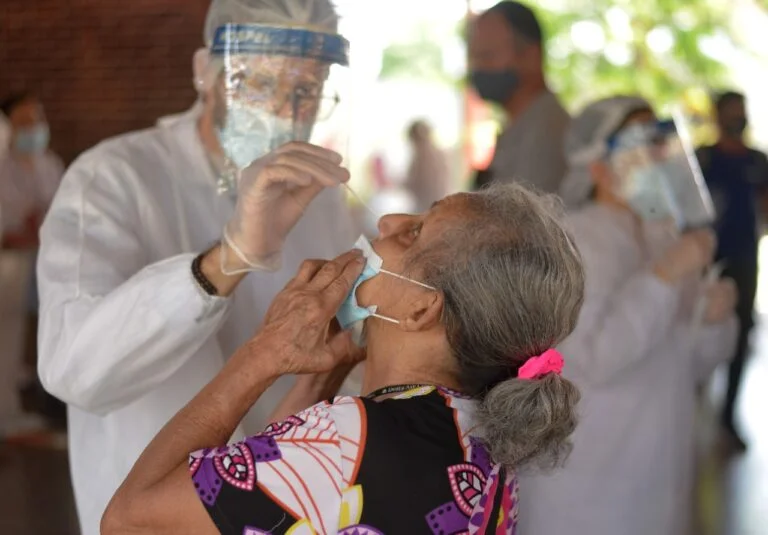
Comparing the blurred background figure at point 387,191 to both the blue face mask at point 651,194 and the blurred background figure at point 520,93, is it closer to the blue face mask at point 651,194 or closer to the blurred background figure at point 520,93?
the blurred background figure at point 520,93

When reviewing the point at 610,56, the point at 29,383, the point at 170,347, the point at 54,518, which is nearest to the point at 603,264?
the point at 170,347

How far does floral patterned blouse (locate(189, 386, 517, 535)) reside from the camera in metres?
1.47

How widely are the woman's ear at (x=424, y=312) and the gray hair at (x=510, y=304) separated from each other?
1 centimetres

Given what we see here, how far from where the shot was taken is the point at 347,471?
151cm

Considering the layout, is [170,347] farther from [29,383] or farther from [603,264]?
[29,383]

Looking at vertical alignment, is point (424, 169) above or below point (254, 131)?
below

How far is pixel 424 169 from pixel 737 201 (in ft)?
15.2

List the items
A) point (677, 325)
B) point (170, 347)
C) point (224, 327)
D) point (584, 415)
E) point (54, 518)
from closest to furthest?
point (170, 347) → point (224, 327) → point (584, 415) → point (677, 325) → point (54, 518)

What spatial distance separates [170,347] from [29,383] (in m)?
5.72

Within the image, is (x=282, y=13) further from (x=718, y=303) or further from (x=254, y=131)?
(x=718, y=303)

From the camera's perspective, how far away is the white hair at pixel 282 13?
1.99m

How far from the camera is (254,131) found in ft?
6.61

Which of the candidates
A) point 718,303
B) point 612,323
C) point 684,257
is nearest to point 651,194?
point 684,257

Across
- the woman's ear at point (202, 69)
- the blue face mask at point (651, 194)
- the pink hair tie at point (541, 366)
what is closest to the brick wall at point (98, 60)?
the blue face mask at point (651, 194)
